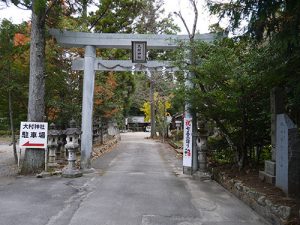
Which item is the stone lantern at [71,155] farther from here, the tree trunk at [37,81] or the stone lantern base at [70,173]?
the tree trunk at [37,81]

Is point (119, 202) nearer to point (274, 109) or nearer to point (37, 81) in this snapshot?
point (274, 109)

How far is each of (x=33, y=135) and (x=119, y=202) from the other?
5.10 metres

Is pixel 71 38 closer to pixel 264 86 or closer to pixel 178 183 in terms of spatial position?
pixel 178 183

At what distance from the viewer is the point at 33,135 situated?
11453 mm

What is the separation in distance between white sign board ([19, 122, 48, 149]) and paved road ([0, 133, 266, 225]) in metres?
1.23

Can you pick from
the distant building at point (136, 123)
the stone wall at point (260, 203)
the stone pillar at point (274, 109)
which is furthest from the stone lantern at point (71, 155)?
the distant building at point (136, 123)

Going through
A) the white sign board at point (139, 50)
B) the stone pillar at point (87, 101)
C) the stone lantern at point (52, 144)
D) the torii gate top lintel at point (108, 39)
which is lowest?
the stone lantern at point (52, 144)

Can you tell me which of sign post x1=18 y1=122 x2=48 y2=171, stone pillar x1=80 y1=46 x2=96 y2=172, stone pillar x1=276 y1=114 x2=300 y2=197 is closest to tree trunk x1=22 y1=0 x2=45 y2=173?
sign post x1=18 y1=122 x2=48 y2=171

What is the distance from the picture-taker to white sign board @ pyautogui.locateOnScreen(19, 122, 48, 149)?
1133 centimetres

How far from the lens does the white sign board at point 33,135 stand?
1133 centimetres

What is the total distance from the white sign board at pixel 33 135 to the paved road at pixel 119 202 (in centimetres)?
123

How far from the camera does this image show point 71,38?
12.4 m

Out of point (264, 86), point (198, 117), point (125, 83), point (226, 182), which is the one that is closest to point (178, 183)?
point (226, 182)

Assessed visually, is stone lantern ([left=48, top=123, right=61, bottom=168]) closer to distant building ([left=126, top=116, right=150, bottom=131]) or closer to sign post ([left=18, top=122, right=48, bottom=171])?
sign post ([left=18, top=122, right=48, bottom=171])
